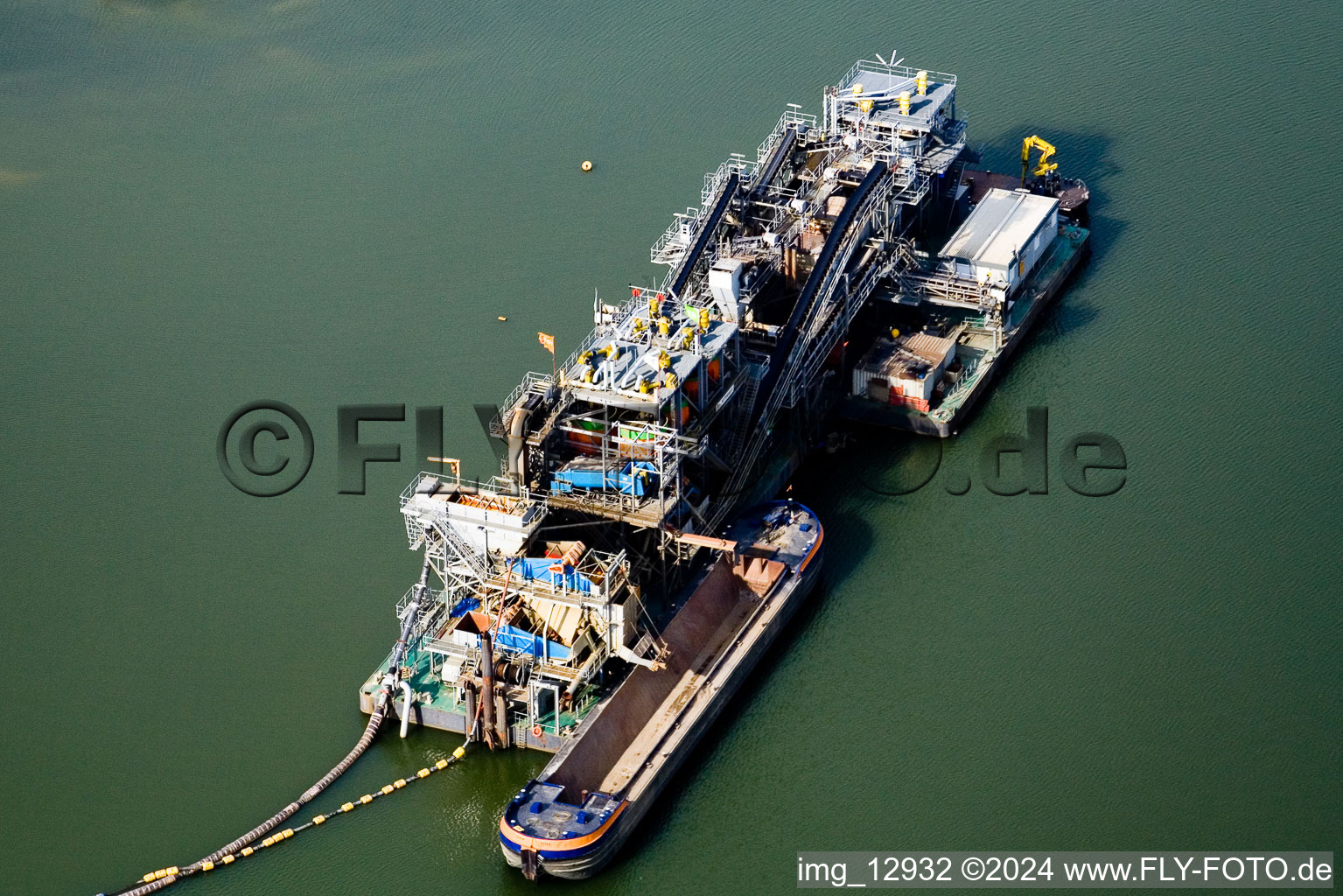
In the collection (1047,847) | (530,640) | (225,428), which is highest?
(225,428)

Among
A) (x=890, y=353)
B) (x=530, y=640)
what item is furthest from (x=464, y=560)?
(x=890, y=353)

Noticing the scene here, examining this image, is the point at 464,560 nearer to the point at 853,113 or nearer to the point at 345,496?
the point at 345,496

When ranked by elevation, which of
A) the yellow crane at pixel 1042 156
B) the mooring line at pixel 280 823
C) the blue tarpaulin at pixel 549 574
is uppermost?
the yellow crane at pixel 1042 156

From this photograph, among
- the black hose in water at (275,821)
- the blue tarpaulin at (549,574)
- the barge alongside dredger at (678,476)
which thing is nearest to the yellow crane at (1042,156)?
the barge alongside dredger at (678,476)

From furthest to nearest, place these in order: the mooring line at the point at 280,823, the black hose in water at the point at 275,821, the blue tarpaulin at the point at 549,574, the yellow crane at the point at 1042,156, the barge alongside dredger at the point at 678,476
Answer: the yellow crane at the point at 1042,156
the blue tarpaulin at the point at 549,574
the barge alongside dredger at the point at 678,476
the mooring line at the point at 280,823
the black hose in water at the point at 275,821

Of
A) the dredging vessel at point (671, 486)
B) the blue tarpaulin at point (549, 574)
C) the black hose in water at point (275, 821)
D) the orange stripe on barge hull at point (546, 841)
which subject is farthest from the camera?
the blue tarpaulin at point (549, 574)

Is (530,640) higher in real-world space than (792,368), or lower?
lower

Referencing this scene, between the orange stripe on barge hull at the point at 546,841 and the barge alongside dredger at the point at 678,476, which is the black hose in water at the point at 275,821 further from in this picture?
the orange stripe on barge hull at the point at 546,841
